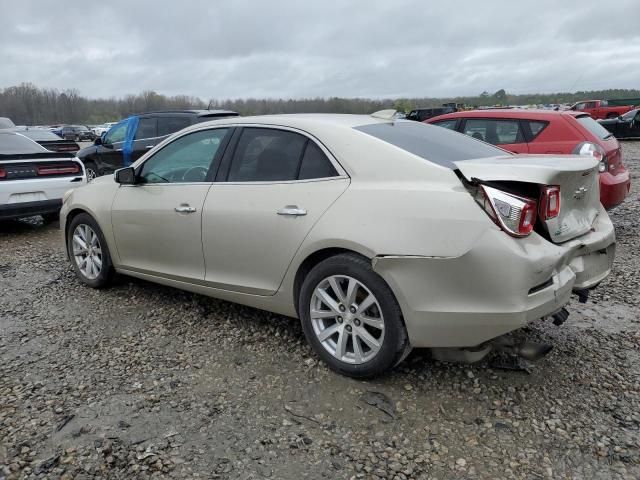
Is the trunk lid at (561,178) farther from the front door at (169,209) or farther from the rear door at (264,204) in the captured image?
the front door at (169,209)

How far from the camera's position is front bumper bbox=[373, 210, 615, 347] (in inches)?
101

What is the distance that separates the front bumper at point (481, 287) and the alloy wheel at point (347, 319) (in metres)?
0.22

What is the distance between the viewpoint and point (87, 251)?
4.89 meters

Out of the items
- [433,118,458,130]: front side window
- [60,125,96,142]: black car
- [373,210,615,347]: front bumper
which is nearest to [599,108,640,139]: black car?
[433,118,458,130]: front side window

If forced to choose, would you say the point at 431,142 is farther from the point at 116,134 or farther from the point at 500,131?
the point at 116,134

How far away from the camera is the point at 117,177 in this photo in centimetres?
435

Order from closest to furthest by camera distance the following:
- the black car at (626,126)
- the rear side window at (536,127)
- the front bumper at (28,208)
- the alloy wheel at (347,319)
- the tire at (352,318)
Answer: the tire at (352,318), the alloy wheel at (347,319), the rear side window at (536,127), the front bumper at (28,208), the black car at (626,126)

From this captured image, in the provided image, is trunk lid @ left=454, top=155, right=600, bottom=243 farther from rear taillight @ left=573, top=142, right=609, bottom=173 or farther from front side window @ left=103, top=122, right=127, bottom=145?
front side window @ left=103, top=122, right=127, bottom=145

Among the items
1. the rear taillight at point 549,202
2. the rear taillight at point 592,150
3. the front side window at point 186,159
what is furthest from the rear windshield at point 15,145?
the rear taillight at point 592,150

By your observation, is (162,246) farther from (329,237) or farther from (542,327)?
(542,327)

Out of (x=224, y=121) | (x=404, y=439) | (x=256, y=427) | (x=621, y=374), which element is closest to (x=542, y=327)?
(x=621, y=374)

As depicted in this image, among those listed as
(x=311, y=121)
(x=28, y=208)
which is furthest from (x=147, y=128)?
(x=311, y=121)

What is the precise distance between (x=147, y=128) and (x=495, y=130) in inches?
256

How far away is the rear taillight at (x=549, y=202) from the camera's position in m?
2.76
